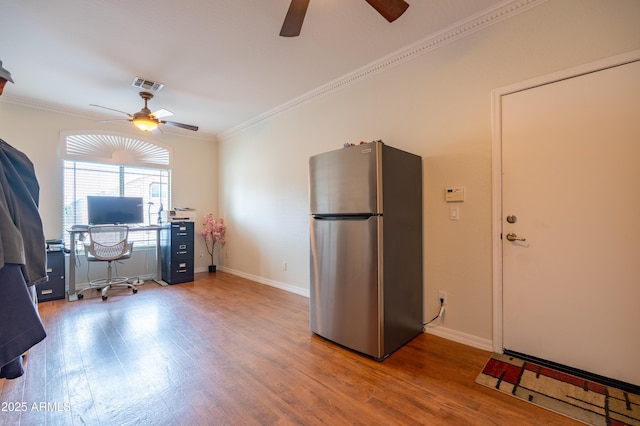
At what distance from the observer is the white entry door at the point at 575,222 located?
1746 mm

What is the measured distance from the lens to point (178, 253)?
4.62m

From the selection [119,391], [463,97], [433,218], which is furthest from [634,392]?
[119,391]

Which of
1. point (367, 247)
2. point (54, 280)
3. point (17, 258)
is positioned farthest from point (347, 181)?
point (54, 280)

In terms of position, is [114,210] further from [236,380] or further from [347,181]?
[347,181]

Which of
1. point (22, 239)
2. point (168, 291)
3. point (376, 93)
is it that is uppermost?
point (376, 93)

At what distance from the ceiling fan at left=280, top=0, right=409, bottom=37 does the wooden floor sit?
92.1 inches

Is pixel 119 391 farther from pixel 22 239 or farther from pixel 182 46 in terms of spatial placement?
pixel 182 46

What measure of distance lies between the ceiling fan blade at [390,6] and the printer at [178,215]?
169 inches

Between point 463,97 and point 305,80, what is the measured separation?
5.96 ft

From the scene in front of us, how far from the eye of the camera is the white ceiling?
216 cm

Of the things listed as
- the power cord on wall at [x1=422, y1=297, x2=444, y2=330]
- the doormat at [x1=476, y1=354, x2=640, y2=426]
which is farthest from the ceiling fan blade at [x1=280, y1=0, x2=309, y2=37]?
the doormat at [x1=476, y1=354, x2=640, y2=426]

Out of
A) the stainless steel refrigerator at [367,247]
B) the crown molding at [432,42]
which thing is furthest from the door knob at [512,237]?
the crown molding at [432,42]

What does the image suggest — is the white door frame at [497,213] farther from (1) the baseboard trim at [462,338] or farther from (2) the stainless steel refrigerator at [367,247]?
(2) the stainless steel refrigerator at [367,247]

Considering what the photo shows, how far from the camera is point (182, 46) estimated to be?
263 cm
